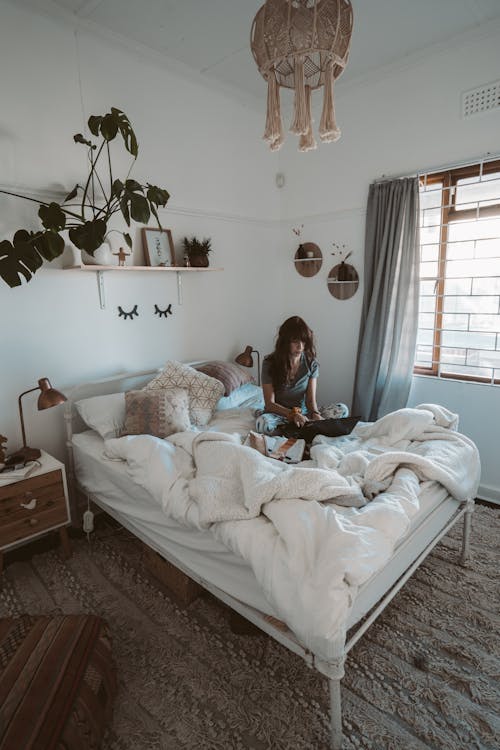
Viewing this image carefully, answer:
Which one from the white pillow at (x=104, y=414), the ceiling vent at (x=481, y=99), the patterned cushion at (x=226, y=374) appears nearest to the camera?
the white pillow at (x=104, y=414)

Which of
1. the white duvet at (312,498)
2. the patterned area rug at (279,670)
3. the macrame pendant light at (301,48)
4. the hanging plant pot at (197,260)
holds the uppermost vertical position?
the macrame pendant light at (301,48)

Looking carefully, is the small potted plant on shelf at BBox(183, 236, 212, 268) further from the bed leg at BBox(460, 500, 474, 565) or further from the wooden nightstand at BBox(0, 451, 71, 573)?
the bed leg at BBox(460, 500, 474, 565)

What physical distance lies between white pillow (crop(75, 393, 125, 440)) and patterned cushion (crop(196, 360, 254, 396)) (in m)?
A: 0.75

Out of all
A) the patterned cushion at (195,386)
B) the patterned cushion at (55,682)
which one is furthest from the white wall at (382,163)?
the patterned cushion at (55,682)

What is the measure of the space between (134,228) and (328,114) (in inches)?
68.5

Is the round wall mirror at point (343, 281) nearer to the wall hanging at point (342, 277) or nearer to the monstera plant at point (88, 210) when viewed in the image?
the wall hanging at point (342, 277)

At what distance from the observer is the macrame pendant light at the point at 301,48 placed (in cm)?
155

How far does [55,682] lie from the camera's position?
1.45 metres

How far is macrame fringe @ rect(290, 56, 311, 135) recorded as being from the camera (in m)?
1.63

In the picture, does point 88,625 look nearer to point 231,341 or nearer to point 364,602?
point 364,602

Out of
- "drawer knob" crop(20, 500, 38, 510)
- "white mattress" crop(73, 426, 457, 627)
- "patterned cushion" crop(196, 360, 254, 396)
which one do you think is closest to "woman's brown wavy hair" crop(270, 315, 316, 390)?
"patterned cushion" crop(196, 360, 254, 396)

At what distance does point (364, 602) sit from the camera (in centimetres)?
151

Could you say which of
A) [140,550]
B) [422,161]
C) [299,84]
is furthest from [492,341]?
[140,550]

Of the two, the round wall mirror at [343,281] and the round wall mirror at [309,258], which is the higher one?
the round wall mirror at [309,258]
